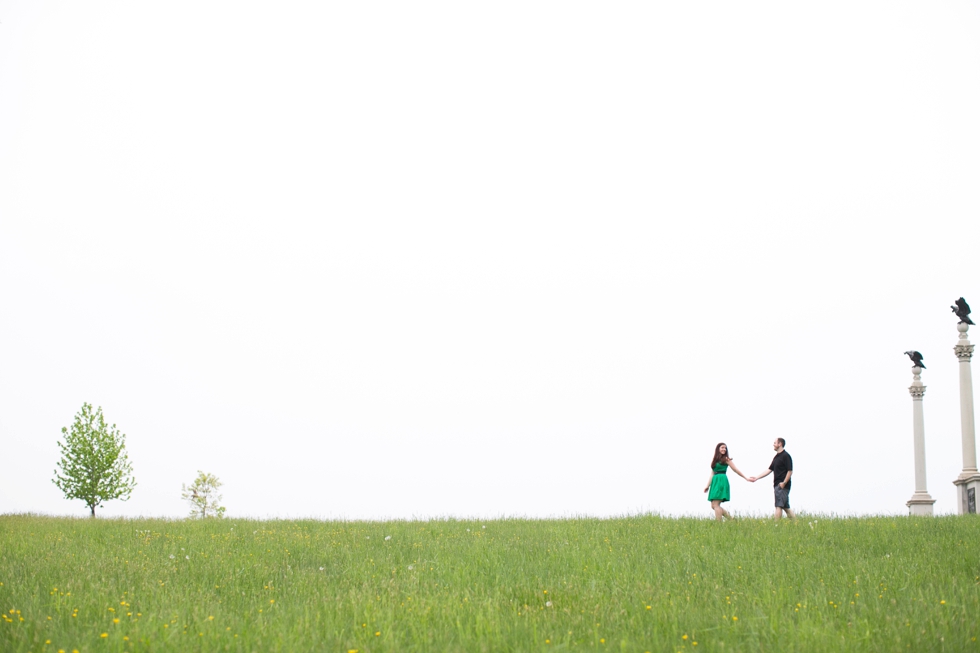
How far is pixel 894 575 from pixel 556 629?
569 centimetres

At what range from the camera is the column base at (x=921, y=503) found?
34219 millimetres

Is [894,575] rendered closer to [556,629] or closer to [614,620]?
[614,620]

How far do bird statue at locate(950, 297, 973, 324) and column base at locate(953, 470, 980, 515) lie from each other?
6066 mm

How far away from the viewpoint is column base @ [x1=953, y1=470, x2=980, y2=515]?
3097 centimetres

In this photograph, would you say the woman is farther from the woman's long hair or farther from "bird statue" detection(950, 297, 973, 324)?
"bird statue" detection(950, 297, 973, 324)

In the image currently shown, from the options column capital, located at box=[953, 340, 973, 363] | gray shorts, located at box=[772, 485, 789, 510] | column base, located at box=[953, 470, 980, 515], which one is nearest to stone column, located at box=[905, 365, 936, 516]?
column base, located at box=[953, 470, 980, 515]

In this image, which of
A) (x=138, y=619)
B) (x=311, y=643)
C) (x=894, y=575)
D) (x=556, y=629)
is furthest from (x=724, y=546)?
(x=138, y=619)

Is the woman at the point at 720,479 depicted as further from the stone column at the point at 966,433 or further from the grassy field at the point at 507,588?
the stone column at the point at 966,433

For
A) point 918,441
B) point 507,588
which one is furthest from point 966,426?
point 507,588

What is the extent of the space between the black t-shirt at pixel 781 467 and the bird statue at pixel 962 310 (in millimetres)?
17250

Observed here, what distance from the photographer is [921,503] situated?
34469 millimetres

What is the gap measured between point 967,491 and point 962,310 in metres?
7.30

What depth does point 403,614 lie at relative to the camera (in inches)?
365

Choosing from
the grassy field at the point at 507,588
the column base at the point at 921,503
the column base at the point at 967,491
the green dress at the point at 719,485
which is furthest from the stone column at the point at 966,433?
the green dress at the point at 719,485
